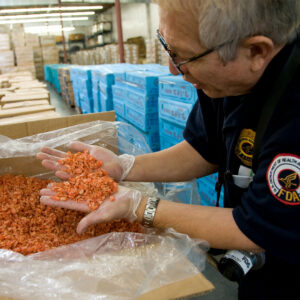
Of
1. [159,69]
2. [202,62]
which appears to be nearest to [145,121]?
[159,69]

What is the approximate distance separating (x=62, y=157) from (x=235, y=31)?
0.92 meters

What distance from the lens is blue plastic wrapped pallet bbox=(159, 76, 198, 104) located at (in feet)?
6.31

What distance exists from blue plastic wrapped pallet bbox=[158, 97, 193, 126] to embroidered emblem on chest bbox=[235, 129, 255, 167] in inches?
38.0

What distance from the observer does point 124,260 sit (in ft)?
2.82

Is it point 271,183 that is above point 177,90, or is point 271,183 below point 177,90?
below

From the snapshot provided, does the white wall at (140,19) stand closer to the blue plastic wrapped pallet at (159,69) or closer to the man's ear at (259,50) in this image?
the blue plastic wrapped pallet at (159,69)

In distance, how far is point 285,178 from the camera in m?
0.72

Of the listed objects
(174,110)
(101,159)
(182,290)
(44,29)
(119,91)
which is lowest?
(182,290)

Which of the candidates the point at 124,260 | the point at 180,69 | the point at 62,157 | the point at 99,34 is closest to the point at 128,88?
the point at 62,157

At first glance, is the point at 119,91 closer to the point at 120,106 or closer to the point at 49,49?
the point at 120,106

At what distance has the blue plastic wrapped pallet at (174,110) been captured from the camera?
1.99 meters

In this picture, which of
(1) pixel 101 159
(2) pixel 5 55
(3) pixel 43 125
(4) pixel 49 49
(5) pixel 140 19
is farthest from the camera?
(5) pixel 140 19

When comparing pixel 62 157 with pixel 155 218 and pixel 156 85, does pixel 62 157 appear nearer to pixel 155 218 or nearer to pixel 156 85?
pixel 155 218

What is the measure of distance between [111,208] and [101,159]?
1.19 ft
